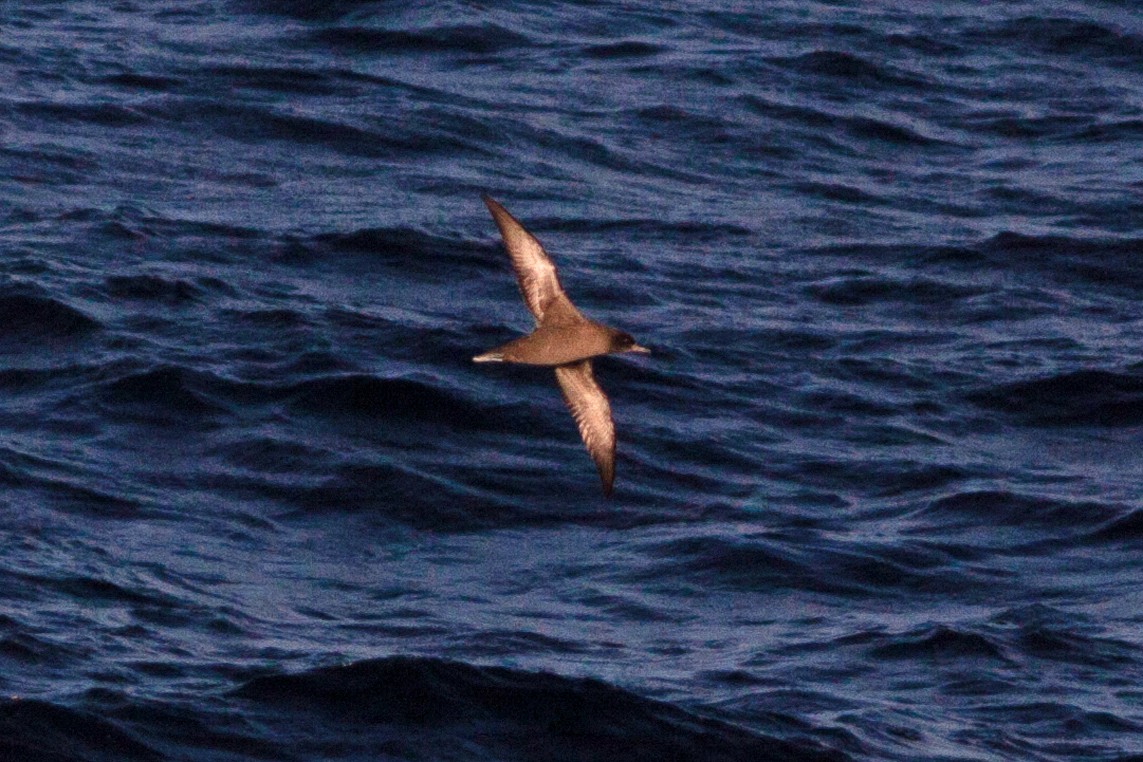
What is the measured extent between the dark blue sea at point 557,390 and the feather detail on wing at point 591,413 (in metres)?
1.79

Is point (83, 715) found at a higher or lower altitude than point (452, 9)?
lower

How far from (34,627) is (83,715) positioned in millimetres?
1103

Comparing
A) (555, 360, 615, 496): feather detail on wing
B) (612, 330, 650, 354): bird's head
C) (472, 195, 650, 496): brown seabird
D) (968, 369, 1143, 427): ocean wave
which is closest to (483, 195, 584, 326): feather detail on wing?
(472, 195, 650, 496): brown seabird

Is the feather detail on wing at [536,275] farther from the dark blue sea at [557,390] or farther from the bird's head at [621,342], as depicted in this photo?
the dark blue sea at [557,390]

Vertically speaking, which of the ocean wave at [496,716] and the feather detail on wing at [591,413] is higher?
the feather detail on wing at [591,413]

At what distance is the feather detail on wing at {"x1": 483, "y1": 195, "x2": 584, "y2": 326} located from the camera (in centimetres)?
1189

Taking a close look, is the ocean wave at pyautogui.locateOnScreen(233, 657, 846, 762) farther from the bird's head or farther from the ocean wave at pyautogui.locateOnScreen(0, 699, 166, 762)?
the bird's head

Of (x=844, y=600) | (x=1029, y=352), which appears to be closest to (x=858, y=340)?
(x=1029, y=352)

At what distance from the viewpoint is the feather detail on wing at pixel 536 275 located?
468 inches

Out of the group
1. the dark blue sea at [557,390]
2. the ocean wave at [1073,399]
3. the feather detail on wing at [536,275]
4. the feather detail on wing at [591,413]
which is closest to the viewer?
the feather detail on wing at [536,275]

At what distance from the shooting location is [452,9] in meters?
26.3

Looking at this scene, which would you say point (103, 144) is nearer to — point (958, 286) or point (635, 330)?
point (635, 330)

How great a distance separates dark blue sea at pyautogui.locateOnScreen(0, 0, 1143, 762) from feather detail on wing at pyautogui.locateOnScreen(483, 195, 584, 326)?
9.30 feet

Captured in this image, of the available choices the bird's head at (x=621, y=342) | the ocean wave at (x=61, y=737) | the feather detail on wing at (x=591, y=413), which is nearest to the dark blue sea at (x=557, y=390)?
the ocean wave at (x=61, y=737)
